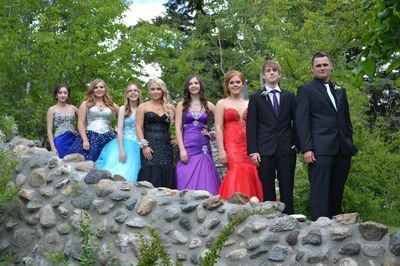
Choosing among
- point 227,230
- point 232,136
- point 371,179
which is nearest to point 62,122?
point 232,136

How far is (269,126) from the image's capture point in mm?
6008

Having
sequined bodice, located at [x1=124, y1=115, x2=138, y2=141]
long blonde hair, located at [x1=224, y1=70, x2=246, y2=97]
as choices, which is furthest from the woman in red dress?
sequined bodice, located at [x1=124, y1=115, x2=138, y2=141]

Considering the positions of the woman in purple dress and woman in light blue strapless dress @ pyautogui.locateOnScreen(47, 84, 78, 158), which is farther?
woman in light blue strapless dress @ pyautogui.locateOnScreen(47, 84, 78, 158)

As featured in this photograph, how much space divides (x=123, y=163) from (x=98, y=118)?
2.80 ft

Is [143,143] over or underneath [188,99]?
underneath

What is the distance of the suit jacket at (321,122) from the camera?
5527 mm

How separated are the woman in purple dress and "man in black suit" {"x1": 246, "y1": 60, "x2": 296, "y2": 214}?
0.96 m

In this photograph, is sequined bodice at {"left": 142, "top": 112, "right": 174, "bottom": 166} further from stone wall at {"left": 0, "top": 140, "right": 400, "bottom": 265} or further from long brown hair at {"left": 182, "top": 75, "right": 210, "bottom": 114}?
stone wall at {"left": 0, "top": 140, "right": 400, "bottom": 265}

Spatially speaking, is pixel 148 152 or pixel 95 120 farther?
pixel 95 120

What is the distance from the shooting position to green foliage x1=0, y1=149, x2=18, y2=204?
221 inches

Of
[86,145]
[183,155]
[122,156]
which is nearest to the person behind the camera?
[183,155]

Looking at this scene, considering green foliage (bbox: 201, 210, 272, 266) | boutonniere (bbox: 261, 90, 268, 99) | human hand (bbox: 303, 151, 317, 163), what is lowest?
green foliage (bbox: 201, 210, 272, 266)

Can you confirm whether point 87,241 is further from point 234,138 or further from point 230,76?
point 230,76

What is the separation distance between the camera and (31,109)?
12.3m
